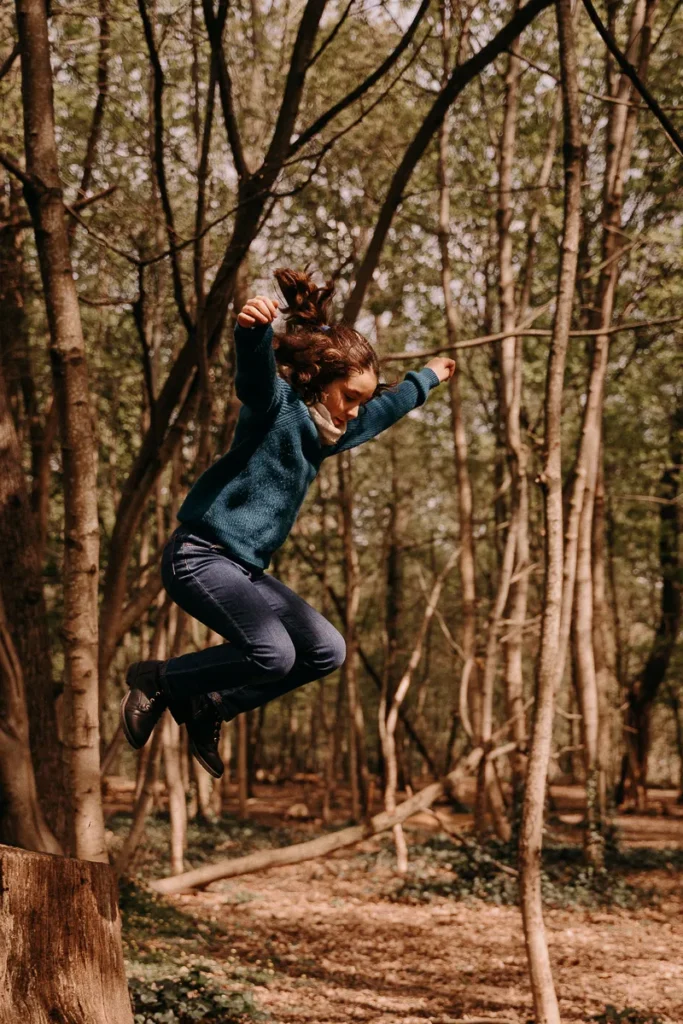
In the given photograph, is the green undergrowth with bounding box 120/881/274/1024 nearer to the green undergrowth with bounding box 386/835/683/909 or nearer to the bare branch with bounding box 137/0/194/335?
the green undergrowth with bounding box 386/835/683/909

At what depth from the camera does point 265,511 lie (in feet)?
11.1

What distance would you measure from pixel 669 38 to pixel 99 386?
8.78m

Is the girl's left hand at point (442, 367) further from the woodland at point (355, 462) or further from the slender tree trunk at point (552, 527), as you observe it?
the slender tree trunk at point (552, 527)

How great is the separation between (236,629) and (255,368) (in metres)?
0.92

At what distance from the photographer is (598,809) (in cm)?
1114

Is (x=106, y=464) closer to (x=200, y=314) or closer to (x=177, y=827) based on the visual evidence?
(x=177, y=827)

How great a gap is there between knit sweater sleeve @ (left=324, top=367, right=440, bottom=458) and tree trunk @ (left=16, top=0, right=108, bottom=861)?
1313 mm

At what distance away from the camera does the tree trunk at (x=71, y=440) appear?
4.27m

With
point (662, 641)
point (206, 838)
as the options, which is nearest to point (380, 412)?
point (206, 838)

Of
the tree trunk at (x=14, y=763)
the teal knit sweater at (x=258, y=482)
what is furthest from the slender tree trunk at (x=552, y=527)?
the tree trunk at (x=14, y=763)

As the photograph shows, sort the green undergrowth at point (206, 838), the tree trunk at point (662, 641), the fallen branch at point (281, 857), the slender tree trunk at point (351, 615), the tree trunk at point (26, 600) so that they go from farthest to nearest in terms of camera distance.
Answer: the tree trunk at point (662, 641) → the slender tree trunk at point (351, 615) → the green undergrowth at point (206, 838) → the fallen branch at point (281, 857) → the tree trunk at point (26, 600)

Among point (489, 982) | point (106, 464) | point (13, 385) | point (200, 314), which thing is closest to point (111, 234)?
point (200, 314)

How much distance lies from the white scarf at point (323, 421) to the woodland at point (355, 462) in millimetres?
1357

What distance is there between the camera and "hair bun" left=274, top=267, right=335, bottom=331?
3.48 m
